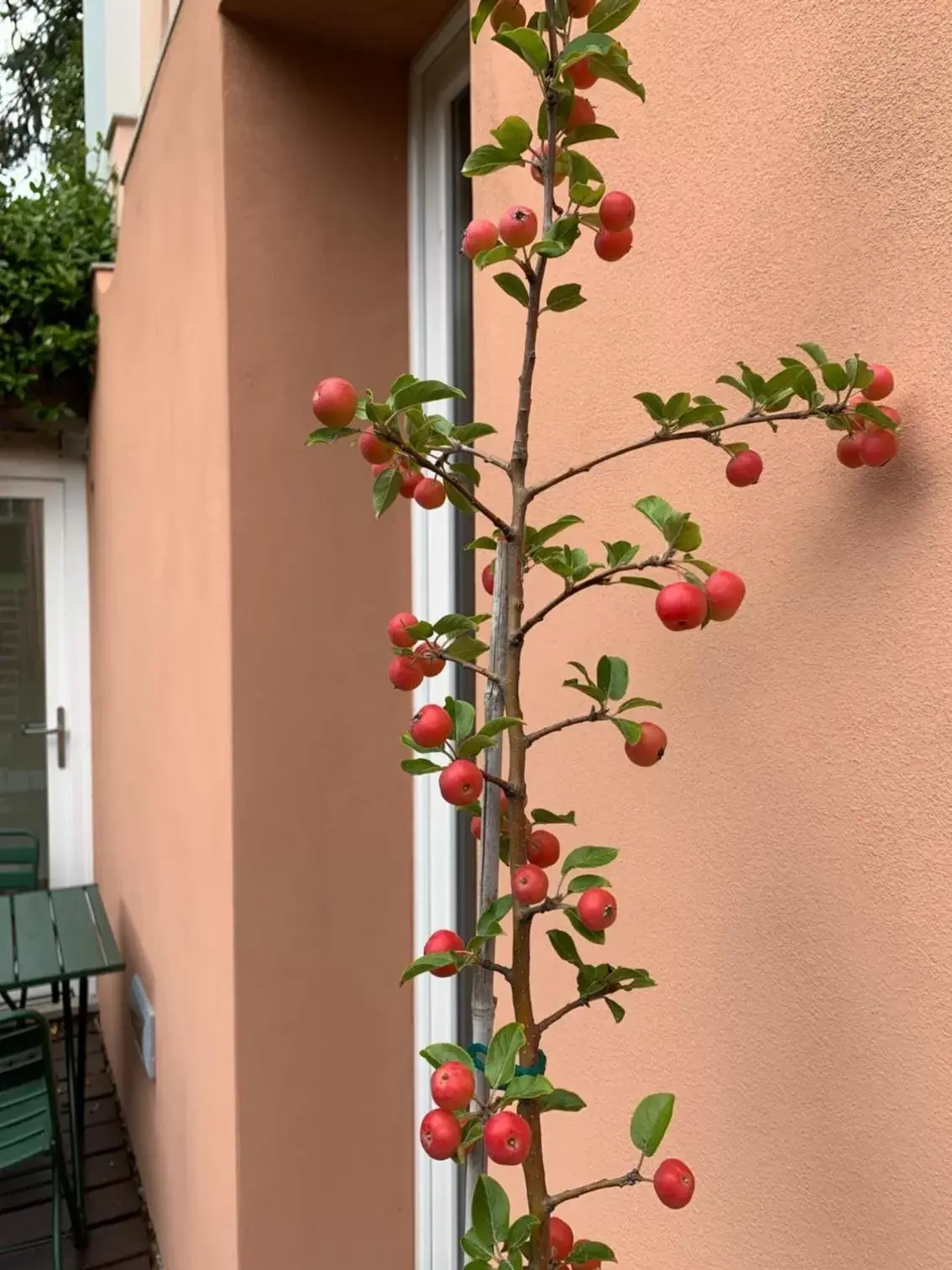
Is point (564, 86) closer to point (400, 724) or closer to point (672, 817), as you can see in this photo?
point (672, 817)

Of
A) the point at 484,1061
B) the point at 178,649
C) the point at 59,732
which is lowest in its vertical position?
the point at 59,732

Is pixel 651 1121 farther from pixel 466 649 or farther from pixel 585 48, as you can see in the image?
pixel 585 48

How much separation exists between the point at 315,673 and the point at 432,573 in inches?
12.4

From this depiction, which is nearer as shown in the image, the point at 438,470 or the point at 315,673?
the point at 438,470

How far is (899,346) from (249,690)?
1.51m

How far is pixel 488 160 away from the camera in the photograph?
621mm

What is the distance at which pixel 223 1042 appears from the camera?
2.06 meters

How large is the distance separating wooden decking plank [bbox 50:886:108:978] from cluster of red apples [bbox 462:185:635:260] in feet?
9.08

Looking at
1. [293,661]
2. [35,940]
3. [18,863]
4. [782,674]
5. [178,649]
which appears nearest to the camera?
[782,674]

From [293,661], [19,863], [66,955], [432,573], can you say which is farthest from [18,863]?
[432,573]

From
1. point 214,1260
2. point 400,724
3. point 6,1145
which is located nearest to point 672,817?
point 400,724

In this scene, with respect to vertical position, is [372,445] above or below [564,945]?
above

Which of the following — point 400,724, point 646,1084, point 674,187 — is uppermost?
point 674,187

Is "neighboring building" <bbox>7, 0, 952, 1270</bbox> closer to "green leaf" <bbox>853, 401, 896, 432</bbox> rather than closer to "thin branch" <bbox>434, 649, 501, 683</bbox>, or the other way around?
"green leaf" <bbox>853, 401, 896, 432</bbox>
